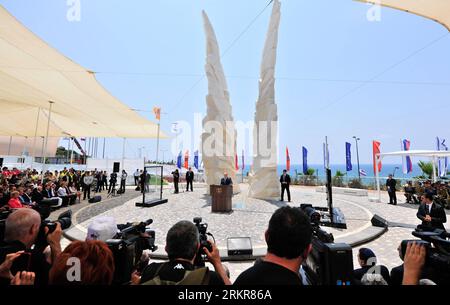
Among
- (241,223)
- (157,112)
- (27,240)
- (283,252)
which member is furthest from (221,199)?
(157,112)

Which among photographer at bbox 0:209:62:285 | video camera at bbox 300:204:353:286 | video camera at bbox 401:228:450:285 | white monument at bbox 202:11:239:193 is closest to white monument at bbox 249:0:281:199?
white monument at bbox 202:11:239:193

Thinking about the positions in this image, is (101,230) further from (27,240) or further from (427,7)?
(427,7)

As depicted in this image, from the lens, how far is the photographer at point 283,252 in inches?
41.4

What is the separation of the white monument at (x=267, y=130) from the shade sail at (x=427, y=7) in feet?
25.6

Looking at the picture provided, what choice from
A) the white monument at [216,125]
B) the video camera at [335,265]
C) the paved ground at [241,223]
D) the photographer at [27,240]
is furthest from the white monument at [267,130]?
the photographer at [27,240]

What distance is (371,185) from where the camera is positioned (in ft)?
62.6

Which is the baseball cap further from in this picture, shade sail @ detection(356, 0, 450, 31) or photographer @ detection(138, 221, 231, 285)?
shade sail @ detection(356, 0, 450, 31)

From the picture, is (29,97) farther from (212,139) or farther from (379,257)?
(379,257)

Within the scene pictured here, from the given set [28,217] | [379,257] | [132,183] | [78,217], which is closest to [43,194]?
A: [78,217]

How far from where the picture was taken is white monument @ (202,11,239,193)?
12867mm

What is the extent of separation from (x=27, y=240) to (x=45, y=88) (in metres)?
11.0

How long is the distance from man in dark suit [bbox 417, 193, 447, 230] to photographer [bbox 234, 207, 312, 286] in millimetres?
4581

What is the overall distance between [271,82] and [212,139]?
486 centimetres

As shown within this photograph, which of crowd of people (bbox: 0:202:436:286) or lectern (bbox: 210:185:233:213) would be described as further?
lectern (bbox: 210:185:233:213)
